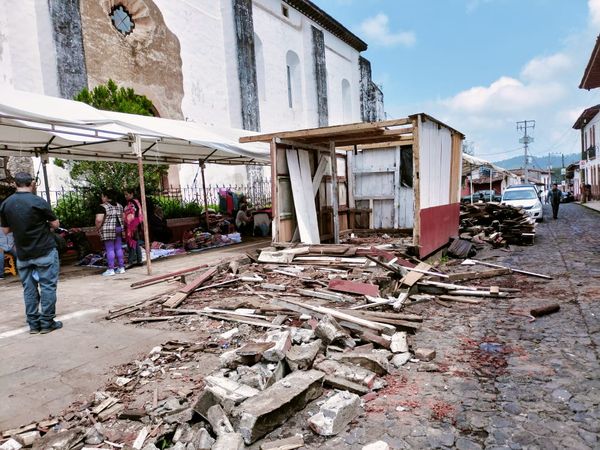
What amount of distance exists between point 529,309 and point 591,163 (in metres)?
42.1

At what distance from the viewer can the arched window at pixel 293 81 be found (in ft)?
93.6

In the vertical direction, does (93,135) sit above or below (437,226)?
above

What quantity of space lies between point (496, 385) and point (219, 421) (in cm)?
237

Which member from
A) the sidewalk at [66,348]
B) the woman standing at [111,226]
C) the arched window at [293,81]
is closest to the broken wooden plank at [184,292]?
the sidewalk at [66,348]

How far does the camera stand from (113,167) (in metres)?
13.6

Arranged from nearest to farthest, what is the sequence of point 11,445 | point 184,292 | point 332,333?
point 11,445 → point 332,333 → point 184,292

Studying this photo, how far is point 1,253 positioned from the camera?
8758mm

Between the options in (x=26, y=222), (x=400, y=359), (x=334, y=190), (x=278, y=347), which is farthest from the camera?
(x=334, y=190)

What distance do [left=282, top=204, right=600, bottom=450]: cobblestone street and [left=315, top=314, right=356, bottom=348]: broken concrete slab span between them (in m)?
0.70

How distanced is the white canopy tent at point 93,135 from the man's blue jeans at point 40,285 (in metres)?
2.71

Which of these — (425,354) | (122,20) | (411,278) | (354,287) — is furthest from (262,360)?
(122,20)

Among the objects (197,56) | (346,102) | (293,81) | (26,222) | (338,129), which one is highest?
(293,81)

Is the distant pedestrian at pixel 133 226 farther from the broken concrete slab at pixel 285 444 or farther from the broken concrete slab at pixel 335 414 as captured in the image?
the broken concrete slab at pixel 285 444

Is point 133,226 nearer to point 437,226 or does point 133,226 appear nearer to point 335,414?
point 437,226
